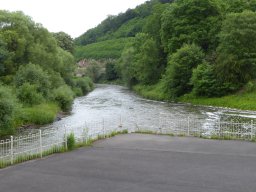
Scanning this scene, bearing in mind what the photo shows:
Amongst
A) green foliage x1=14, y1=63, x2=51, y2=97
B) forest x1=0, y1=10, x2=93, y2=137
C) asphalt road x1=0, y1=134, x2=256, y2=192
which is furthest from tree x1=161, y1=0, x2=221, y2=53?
asphalt road x1=0, y1=134, x2=256, y2=192

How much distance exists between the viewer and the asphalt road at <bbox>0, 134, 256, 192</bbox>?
1476cm

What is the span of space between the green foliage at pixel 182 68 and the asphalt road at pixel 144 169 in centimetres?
4408

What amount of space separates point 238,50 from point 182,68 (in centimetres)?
1092

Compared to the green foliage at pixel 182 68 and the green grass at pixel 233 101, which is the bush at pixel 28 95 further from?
the green foliage at pixel 182 68

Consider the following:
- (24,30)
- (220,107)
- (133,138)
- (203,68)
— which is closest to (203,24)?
(203,68)

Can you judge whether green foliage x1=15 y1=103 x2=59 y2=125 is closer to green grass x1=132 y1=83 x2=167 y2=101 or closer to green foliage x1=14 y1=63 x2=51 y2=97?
green foliage x1=14 y1=63 x2=51 y2=97

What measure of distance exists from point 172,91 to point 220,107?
13.7m

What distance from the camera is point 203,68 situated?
2488 inches

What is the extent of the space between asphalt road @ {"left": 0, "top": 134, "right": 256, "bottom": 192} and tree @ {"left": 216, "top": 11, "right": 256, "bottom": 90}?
37.5 meters

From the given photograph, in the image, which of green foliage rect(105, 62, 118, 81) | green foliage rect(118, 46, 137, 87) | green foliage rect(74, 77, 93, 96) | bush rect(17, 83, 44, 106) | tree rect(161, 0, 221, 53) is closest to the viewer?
bush rect(17, 83, 44, 106)

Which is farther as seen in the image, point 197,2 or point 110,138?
point 197,2

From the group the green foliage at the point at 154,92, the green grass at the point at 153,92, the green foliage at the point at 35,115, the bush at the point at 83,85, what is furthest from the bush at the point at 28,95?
the bush at the point at 83,85

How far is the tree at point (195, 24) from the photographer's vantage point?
71.3 metres

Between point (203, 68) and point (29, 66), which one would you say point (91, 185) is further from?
point (203, 68)
